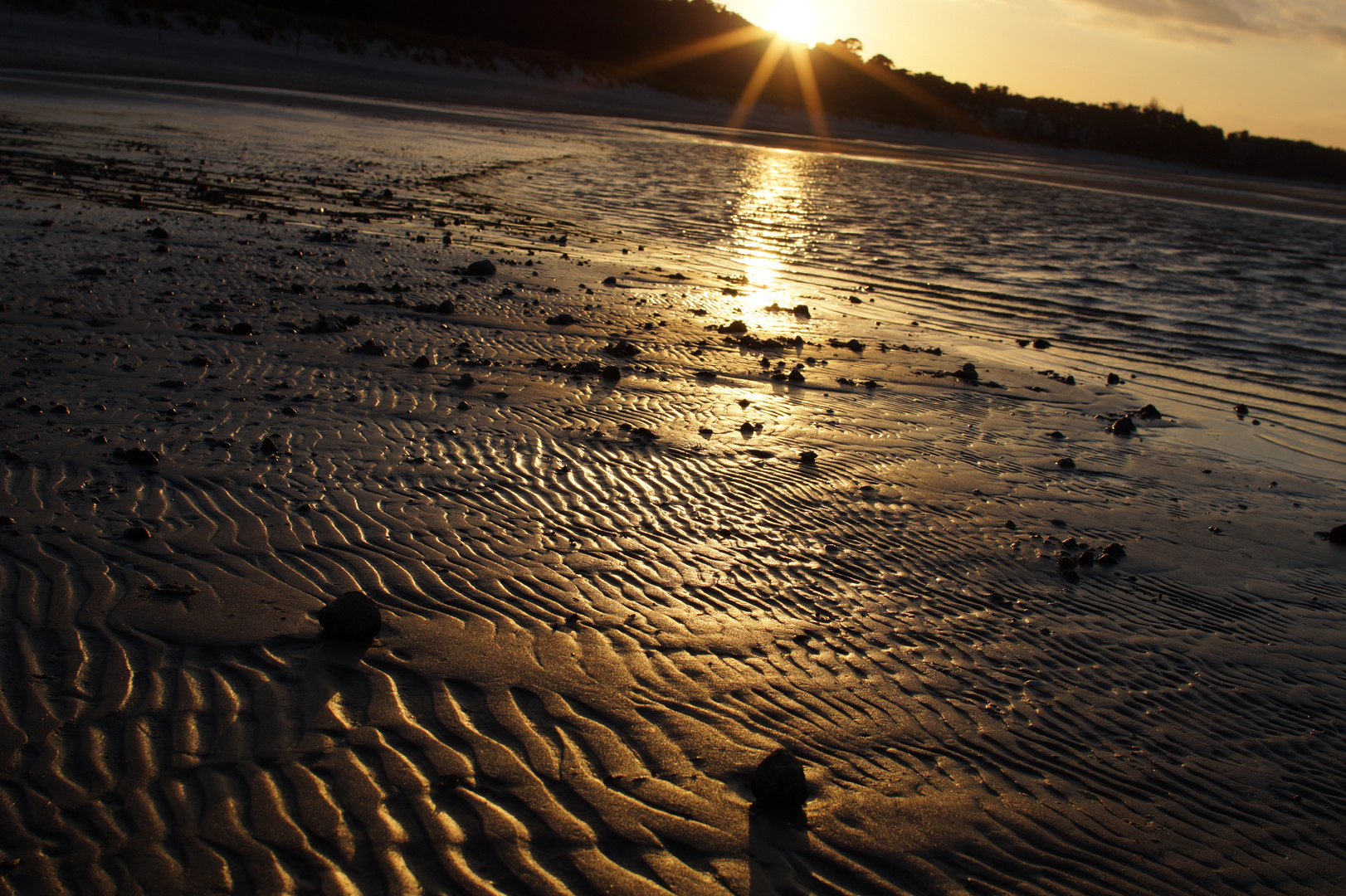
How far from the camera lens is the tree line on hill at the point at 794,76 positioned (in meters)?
91.2

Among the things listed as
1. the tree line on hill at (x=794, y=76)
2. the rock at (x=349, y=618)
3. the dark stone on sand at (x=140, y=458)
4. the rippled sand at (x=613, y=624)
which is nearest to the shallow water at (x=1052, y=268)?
the rippled sand at (x=613, y=624)

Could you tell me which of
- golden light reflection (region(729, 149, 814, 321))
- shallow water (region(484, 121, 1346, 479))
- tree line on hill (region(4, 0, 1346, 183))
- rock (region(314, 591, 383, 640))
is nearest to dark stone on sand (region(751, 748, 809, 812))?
rock (region(314, 591, 383, 640))

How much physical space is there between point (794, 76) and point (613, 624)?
11320 centimetres

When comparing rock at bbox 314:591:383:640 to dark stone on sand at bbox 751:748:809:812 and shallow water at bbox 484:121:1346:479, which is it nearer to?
dark stone on sand at bbox 751:748:809:812

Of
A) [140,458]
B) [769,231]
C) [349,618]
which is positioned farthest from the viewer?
[769,231]

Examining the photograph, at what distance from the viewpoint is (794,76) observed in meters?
106

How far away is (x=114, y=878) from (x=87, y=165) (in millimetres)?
19025

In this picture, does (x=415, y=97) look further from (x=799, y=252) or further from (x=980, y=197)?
(x=799, y=252)

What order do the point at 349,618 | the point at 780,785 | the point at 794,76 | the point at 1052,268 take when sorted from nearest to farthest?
1. the point at 780,785
2. the point at 349,618
3. the point at 1052,268
4. the point at 794,76

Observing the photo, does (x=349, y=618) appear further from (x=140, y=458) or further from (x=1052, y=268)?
(x=1052, y=268)

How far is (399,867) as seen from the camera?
2.97 meters

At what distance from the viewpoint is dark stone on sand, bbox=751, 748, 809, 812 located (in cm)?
340

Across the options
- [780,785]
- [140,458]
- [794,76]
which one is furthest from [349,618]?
[794,76]

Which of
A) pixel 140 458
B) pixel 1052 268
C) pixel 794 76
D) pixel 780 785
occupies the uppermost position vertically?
pixel 794 76
